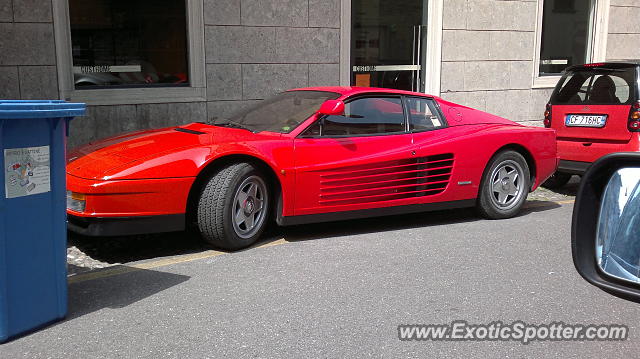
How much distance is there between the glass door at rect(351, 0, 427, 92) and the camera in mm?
11781

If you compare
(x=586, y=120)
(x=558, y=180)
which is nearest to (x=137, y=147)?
(x=586, y=120)

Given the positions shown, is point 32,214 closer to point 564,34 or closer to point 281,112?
point 281,112

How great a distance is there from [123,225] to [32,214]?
50.8 inches

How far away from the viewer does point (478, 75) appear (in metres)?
12.7

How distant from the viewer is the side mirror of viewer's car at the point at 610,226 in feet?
6.12

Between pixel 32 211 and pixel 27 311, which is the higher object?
pixel 32 211

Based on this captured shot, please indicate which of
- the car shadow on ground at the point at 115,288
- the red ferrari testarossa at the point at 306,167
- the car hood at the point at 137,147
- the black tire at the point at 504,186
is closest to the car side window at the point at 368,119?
the red ferrari testarossa at the point at 306,167

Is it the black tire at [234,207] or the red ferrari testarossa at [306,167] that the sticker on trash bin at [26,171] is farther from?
the black tire at [234,207]

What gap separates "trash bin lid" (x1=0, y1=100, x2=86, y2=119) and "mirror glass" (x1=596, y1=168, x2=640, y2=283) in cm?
306

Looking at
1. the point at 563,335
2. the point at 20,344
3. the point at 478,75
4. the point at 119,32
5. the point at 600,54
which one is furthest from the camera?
the point at 600,54

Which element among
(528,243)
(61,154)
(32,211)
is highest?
(61,154)

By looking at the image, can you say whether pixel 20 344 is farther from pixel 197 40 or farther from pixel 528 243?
pixel 197 40

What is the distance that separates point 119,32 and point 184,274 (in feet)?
18.4

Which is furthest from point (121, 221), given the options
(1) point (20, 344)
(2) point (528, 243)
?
(2) point (528, 243)
